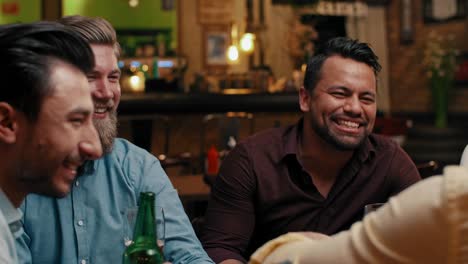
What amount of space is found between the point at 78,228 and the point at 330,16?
930 cm

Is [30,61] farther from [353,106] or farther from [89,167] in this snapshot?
[353,106]

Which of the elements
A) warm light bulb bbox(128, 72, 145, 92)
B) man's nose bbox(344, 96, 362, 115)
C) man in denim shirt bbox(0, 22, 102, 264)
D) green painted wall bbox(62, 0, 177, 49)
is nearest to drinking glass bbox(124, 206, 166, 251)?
man in denim shirt bbox(0, 22, 102, 264)

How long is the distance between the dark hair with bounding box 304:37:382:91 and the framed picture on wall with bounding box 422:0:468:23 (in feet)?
25.8

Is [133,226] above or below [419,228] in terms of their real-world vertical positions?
below

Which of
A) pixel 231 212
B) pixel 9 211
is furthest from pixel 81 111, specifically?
pixel 231 212

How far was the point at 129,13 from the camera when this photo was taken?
11.2 metres

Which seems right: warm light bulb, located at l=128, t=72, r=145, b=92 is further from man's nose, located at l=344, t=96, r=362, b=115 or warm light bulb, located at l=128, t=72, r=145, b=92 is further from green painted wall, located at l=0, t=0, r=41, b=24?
man's nose, located at l=344, t=96, r=362, b=115

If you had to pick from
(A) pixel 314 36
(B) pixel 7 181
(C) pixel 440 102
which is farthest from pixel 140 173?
(C) pixel 440 102

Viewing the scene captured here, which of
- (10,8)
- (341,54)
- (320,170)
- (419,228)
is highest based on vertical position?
(10,8)

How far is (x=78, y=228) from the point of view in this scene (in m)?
1.67

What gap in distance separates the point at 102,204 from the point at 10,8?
33.5 feet

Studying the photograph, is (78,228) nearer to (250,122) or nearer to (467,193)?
(467,193)

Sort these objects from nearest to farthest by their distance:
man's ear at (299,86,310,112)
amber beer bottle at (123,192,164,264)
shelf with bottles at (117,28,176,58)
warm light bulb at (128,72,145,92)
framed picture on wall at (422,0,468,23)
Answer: amber beer bottle at (123,192,164,264), man's ear at (299,86,310,112), warm light bulb at (128,72,145,92), framed picture on wall at (422,0,468,23), shelf with bottles at (117,28,176,58)

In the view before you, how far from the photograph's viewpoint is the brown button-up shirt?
2.14 m
